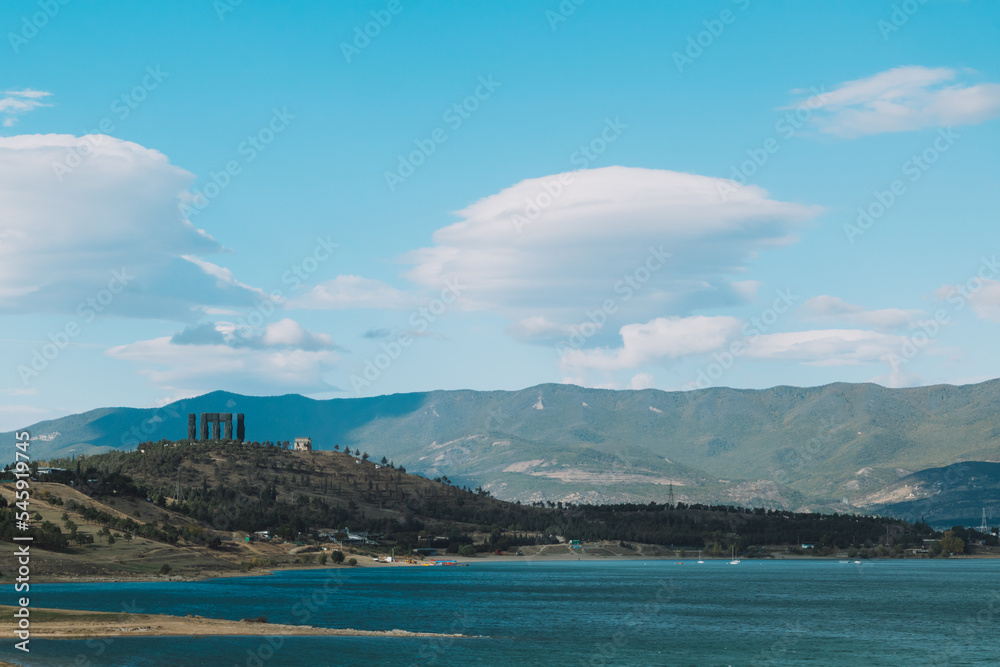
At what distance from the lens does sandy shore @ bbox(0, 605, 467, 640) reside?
Result: 12131 cm

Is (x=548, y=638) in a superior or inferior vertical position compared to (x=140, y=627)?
inferior

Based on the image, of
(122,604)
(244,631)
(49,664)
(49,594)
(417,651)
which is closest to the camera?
(49,664)

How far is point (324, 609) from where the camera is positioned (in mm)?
178250

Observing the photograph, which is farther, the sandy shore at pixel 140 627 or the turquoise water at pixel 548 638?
the sandy shore at pixel 140 627

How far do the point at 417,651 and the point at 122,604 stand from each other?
248 ft

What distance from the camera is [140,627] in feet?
406

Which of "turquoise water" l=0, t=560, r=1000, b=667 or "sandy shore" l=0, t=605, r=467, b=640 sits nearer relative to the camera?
"turquoise water" l=0, t=560, r=1000, b=667

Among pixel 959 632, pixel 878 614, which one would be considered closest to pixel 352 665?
pixel 959 632

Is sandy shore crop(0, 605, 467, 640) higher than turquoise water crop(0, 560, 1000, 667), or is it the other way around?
sandy shore crop(0, 605, 467, 640)

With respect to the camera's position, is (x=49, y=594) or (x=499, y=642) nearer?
(x=499, y=642)

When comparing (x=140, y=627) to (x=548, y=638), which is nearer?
(x=140, y=627)

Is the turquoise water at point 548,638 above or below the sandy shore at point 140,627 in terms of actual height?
below

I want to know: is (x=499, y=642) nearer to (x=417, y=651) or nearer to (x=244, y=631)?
(x=417, y=651)

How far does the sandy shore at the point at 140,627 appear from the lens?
121 meters
